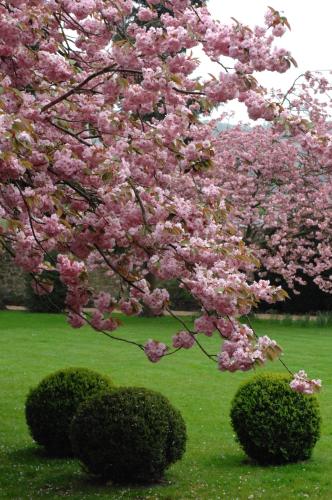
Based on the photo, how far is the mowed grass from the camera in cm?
693

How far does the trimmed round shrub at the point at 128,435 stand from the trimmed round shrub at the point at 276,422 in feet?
3.10

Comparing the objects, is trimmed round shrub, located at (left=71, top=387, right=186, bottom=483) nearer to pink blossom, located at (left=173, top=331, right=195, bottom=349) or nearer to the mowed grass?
the mowed grass

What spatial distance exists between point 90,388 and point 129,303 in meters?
3.04

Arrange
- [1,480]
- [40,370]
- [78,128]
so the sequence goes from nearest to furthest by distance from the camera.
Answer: [78,128], [1,480], [40,370]

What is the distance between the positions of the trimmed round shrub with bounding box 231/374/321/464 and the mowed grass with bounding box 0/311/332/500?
0.16 meters

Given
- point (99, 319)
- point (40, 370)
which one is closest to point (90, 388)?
point (99, 319)

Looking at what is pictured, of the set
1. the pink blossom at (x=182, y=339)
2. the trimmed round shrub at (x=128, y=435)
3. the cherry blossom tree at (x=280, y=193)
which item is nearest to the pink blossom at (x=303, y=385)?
the pink blossom at (x=182, y=339)

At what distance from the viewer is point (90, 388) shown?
8062 mm

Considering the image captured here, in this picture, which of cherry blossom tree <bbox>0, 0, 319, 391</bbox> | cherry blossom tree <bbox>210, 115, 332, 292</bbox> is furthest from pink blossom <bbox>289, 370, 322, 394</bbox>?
cherry blossom tree <bbox>210, 115, 332, 292</bbox>

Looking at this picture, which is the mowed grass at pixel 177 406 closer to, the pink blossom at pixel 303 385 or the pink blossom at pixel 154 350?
the pink blossom at pixel 154 350

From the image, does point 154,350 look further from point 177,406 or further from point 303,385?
point 177,406

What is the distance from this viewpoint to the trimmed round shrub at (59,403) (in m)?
7.94

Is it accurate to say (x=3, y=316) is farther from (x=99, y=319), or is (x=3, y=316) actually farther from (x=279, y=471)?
(x=99, y=319)

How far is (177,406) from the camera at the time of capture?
35.9 ft
